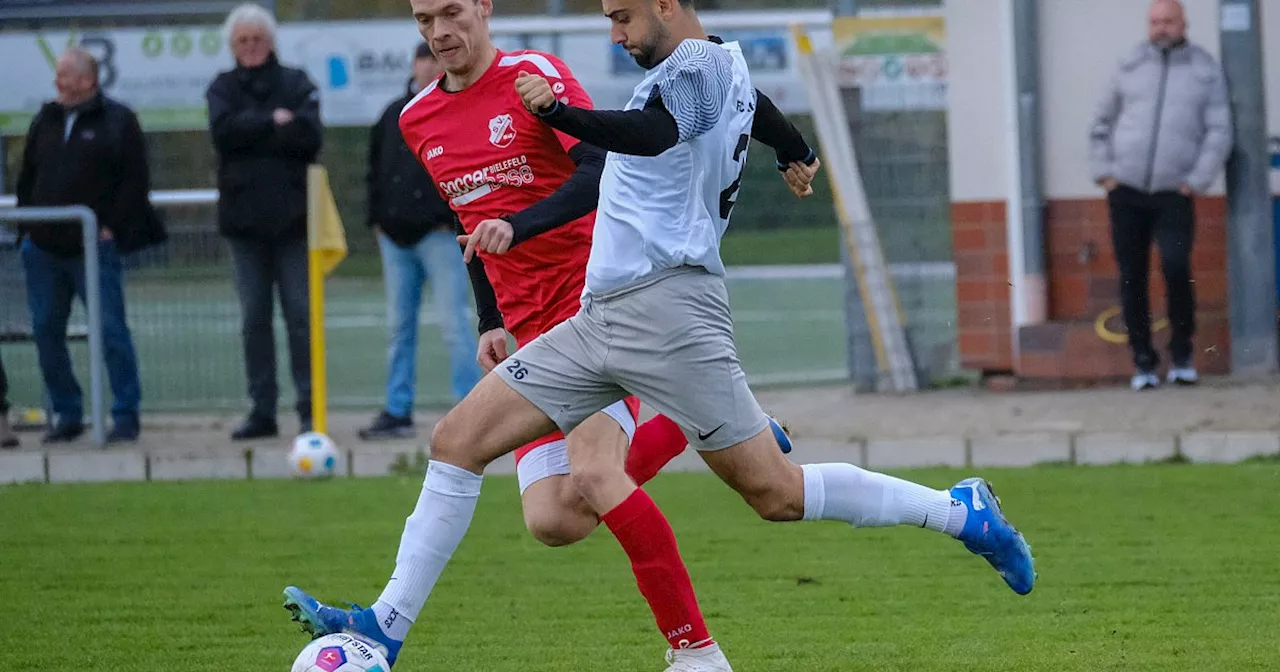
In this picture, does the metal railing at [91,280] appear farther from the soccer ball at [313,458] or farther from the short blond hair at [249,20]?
the soccer ball at [313,458]

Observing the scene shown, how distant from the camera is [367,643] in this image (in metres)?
5.23

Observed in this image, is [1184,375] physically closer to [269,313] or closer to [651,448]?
[269,313]

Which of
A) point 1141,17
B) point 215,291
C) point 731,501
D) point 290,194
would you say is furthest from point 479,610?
point 1141,17

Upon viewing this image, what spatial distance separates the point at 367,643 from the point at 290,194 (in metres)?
6.68

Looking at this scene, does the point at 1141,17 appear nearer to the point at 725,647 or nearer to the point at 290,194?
the point at 290,194

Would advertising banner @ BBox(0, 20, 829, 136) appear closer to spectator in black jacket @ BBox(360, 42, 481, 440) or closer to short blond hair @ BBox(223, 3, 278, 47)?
short blond hair @ BBox(223, 3, 278, 47)

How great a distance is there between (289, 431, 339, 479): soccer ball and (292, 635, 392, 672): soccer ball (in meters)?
5.62

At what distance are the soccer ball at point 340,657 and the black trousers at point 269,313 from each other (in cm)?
675

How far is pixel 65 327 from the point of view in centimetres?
1182

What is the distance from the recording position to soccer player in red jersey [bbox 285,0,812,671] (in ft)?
17.8

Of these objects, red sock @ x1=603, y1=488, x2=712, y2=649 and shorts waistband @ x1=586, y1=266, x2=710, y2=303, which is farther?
red sock @ x1=603, y1=488, x2=712, y2=649

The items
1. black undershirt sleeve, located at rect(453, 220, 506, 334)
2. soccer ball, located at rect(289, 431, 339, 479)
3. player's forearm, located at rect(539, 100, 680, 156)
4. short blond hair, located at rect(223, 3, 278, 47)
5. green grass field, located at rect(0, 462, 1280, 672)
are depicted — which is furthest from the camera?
short blond hair, located at rect(223, 3, 278, 47)

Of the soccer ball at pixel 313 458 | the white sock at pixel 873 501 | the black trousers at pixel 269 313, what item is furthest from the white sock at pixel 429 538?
the black trousers at pixel 269 313

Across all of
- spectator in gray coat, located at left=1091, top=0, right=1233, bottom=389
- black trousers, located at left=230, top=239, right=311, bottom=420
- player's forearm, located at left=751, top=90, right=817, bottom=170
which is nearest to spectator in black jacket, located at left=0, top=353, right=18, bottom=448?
black trousers, located at left=230, top=239, right=311, bottom=420
